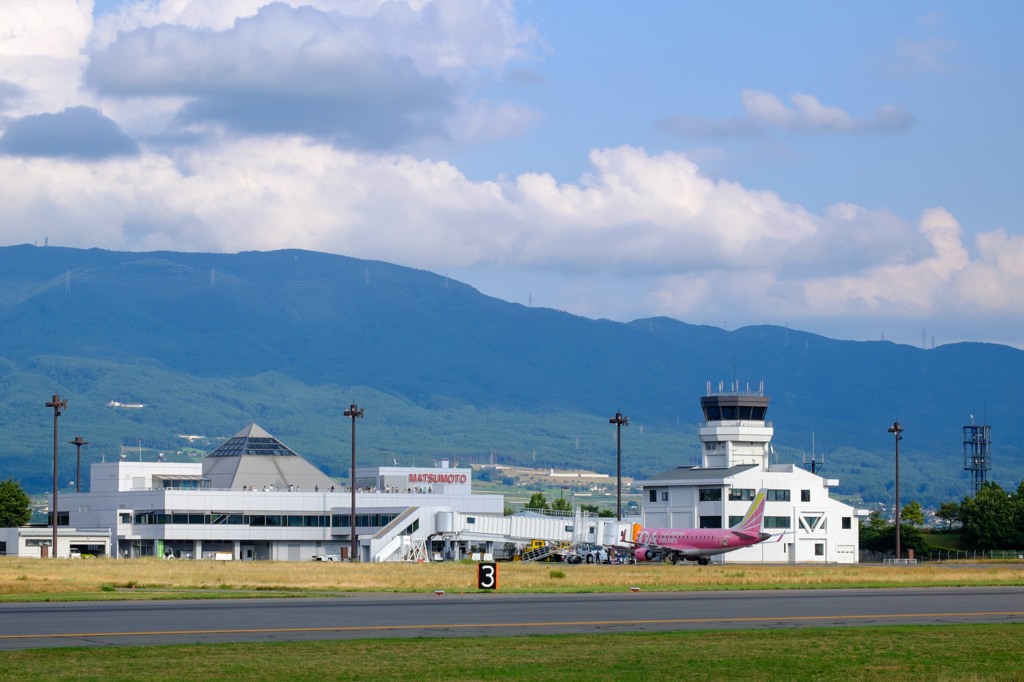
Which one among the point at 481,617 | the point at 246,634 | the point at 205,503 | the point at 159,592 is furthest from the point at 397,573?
the point at 205,503

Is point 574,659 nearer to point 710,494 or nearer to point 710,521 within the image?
point 710,494

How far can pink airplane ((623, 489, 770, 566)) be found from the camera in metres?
113

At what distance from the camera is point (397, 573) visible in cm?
8000

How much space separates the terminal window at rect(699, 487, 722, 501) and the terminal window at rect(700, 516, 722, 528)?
181 cm

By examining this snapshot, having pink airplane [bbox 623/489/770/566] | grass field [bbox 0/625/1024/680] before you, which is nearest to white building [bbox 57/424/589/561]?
pink airplane [bbox 623/489/770/566]

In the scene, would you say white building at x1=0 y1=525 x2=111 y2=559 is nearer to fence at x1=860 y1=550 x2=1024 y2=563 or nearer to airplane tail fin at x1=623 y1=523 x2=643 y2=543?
airplane tail fin at x1=623 y1=523 x2=643 y2=543

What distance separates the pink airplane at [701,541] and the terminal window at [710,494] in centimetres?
1845

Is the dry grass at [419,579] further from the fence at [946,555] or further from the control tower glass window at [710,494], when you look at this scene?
the fence at [946,555]

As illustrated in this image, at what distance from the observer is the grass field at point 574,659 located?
28.1m

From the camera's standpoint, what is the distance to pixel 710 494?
445 feet

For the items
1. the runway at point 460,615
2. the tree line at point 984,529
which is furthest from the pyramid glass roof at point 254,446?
the runway at point 460,615

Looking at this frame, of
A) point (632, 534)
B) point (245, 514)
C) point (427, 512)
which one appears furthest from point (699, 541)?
point (245, 514)

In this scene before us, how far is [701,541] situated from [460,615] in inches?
2893

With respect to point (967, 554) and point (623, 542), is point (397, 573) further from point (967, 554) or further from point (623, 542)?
point (967, 554)
